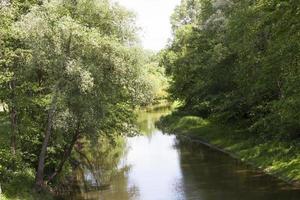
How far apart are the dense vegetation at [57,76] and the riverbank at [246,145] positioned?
12084 mm

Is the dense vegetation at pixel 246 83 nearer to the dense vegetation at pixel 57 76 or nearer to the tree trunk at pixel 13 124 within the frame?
the dense vegetation at pixel 57 76

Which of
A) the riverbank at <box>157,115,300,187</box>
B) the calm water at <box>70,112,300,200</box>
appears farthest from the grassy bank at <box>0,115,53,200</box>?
the riverbank at <box>157,115,300,187</box>

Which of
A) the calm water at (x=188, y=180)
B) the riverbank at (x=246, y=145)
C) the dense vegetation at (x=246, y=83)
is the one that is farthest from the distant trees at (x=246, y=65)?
the calm water at (x=188, y=180)

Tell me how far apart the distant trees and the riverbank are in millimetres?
1213

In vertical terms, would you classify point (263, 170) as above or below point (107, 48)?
below

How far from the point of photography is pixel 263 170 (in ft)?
120

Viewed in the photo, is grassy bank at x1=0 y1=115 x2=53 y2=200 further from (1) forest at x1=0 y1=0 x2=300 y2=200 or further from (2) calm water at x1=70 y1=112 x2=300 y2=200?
(2) calm water at x1=70 y1=112 x2=300 y2=200

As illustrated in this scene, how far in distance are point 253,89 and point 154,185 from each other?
39.5ft

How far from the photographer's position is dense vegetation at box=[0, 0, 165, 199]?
2745 centimetres

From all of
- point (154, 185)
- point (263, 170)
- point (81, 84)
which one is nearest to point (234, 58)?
point (263, 170)

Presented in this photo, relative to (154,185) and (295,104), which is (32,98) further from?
(295,104)

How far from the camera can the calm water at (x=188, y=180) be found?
103ft

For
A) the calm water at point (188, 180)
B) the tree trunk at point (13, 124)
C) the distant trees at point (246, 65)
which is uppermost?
the distant trees at point (246, 65)

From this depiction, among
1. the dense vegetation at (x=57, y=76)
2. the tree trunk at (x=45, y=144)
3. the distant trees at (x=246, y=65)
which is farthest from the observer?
the tree trunk at (x=45, y=144)
